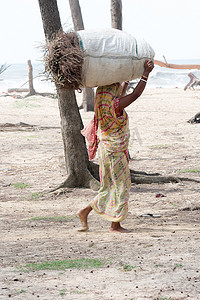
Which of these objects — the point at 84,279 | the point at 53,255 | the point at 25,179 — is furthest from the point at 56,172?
the point at 84,279

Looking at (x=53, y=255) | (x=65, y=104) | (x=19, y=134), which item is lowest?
(x=19, y=134)

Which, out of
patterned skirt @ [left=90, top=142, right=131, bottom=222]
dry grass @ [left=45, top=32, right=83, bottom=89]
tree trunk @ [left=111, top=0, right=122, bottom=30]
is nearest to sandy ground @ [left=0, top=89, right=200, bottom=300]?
patterned skirt @ [left=90, top=142, right=131, bottom=222]

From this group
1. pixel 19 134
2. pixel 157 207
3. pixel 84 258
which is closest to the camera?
pixel 84 258

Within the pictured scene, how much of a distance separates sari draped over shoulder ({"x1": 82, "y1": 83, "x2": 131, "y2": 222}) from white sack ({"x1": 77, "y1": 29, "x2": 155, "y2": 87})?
169 millimetres

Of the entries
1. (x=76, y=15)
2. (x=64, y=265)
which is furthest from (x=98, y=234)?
(x=76, y=15)

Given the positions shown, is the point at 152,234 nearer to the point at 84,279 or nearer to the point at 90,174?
the point at 84,279

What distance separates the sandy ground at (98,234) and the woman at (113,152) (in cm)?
29

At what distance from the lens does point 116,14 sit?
916cm

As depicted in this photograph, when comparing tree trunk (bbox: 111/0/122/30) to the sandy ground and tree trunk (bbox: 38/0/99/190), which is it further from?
the sandy ground

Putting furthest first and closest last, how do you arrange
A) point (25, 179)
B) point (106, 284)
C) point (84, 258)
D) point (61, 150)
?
point (61, 150) < point (25, 179) < point (84, 258) < point (106, 284)

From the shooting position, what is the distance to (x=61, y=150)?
10.8m

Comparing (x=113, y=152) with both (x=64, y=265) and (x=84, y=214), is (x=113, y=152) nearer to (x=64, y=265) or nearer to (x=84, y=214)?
(x=84, y=214)

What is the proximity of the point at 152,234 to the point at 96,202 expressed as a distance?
654mm

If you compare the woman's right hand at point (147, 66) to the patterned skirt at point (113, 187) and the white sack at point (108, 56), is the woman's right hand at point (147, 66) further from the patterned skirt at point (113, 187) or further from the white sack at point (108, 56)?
the patterned skirt at point (113, 187)
